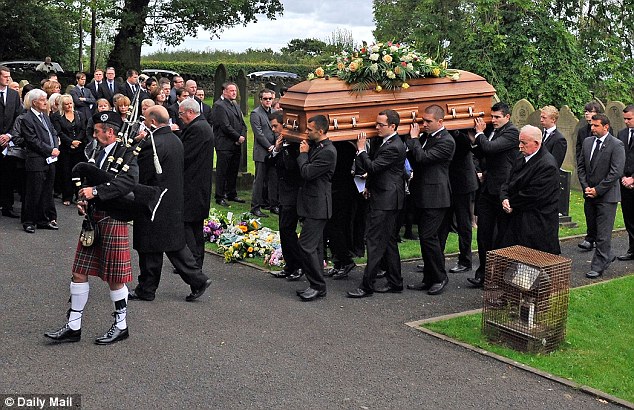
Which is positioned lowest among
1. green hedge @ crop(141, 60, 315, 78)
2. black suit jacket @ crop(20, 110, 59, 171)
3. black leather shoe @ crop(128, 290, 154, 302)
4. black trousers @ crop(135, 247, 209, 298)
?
black leather shoe @ crop(128, 290, 154, 302)

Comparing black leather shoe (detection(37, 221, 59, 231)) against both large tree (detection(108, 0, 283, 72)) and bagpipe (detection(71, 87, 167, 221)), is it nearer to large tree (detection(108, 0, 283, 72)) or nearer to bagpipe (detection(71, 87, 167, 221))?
bagpipe (detection(71, 87, 167, 221))

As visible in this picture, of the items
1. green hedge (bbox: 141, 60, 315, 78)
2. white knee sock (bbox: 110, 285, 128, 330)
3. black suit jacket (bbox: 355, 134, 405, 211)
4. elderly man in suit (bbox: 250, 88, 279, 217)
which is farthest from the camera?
green hedge (bbox: 141, 60, 315, 78)

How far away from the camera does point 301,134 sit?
9445 mm

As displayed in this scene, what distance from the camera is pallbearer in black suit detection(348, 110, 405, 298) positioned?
29.7ft

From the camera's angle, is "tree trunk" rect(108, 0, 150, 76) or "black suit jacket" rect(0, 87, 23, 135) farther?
"tree trunk" rect(108, 0, 150, 76)

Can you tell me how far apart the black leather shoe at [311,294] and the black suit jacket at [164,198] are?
1.41 metres

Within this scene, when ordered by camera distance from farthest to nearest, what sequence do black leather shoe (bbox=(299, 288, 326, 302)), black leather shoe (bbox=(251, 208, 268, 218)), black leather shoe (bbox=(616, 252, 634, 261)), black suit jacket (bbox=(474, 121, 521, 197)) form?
black leather shoe (bbox=(251, 208, 268, 218)) < black leather shoe (bbox=(616, 252, 634, 261)) < black suit jacket (bbox=(474, 121, 521, 197)) < black leather shoe (bbox=(299, 288, 326, 302))

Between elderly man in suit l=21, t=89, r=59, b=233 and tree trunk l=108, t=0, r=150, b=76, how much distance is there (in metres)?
19.1

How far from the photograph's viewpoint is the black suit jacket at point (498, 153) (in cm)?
979

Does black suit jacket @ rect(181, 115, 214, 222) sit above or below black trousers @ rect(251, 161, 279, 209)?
above

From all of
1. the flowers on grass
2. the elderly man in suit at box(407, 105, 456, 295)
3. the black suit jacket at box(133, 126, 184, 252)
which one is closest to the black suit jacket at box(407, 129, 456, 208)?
the elderly man in suit at box(407, 105, 456, 295)

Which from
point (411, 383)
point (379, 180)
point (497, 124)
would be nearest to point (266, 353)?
point (411, 383)

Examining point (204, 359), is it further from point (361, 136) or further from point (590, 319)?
point (590, 319)

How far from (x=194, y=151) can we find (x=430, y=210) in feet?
8.74
